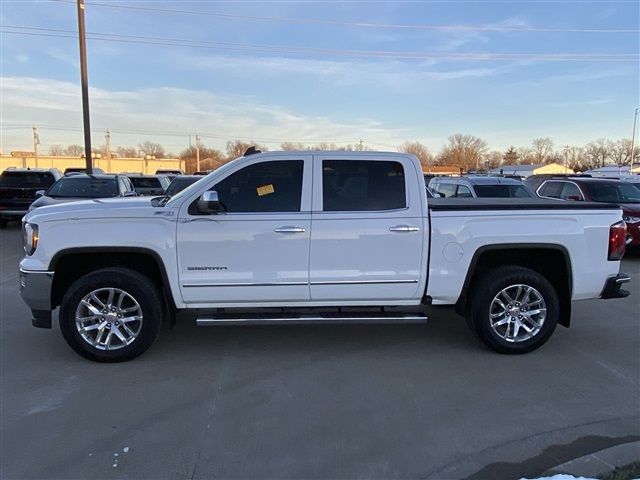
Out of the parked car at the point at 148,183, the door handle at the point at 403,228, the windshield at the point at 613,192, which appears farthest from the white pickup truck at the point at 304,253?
the parked car at the point at 148,183

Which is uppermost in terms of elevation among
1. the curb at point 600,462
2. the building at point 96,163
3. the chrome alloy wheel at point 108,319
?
the building at point 96,163

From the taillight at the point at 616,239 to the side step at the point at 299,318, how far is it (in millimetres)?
1991

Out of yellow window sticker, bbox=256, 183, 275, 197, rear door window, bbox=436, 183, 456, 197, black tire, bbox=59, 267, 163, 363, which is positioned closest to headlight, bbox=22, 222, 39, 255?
black tire, bbox=59, 267, 163, 363

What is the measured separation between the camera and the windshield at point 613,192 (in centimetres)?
1196

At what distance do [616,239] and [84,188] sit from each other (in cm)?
1124

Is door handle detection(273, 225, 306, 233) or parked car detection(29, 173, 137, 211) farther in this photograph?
parked car detection(29, 173, 137, 211)

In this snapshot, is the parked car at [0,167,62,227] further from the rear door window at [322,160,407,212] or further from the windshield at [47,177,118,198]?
the rear door window at [322,160,407,212]

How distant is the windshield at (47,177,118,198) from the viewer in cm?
1191

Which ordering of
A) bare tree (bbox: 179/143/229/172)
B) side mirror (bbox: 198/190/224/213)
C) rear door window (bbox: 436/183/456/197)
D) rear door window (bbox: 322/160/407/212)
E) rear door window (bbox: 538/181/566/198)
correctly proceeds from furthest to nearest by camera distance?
bare tree (bbox: 179/143/229/172), rear door window (bbox: 436/183/456/197), rear door window (bbox: 538/181/566/198), rear door window (bbox: 322/160/407/212), side mirror (bbox: 198/190/224/213)

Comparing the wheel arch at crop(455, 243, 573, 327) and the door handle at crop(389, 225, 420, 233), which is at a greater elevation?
the door handle at crop(389, 225, 420, 233)

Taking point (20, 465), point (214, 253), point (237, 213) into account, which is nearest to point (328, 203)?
point (237, 213)

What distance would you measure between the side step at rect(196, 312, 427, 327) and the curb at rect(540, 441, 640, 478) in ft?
6.28

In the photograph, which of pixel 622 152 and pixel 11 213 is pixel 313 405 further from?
pixel 622 152

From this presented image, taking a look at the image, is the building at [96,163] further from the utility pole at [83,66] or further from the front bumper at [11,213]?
the front bumper at [11,213]
